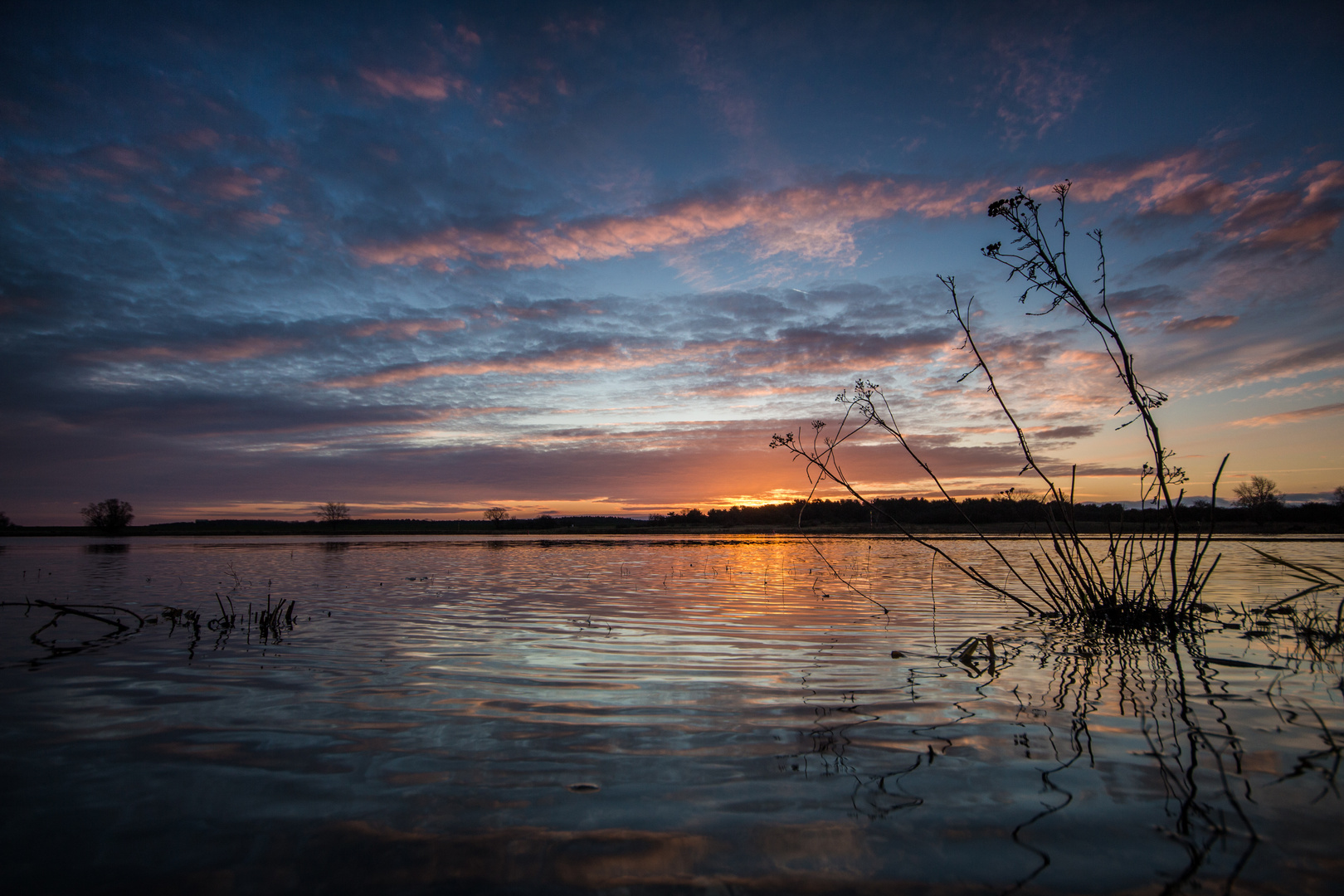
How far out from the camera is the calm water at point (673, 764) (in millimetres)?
2893

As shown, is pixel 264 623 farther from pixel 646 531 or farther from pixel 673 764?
pixel 646 531

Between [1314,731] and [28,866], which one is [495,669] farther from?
[1314,731]

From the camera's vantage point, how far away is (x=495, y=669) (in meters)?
7.36

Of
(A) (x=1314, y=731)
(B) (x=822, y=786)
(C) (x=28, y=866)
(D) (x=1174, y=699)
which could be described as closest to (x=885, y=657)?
(D) (x=1174, y=699)

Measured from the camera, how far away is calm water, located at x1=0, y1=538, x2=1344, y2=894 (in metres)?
2.89

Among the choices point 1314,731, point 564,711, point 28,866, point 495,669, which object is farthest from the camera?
point 495,669

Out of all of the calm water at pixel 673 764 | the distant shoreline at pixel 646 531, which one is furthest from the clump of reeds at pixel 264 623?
the distant shoreline at pixel 646 531

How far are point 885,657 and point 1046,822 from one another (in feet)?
15.2

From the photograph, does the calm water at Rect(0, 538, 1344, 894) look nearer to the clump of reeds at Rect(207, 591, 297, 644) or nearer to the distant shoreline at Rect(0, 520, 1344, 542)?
the clump of reeds at Rect(207, 591, 297, 644)

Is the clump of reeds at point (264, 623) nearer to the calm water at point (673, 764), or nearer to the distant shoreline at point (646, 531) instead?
the calm water at point (673, 764)

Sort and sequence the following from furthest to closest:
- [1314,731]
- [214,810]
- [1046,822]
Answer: [1314,731], [214,810], [1046,822]

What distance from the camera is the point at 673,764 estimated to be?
423 centimetres

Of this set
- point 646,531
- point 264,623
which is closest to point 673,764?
point 264,623

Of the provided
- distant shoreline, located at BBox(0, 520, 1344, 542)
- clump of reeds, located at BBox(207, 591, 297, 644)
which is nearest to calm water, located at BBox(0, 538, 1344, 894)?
clump of reeds, located at BBox(207, 591, 297, 644)
